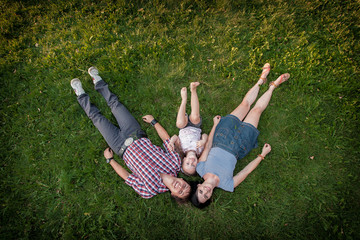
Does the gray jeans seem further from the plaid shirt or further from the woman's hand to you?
the woman's hand

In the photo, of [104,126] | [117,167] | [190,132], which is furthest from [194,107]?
[117,167]

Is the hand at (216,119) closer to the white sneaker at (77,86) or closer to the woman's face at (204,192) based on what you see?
the woman's face at (204,192)

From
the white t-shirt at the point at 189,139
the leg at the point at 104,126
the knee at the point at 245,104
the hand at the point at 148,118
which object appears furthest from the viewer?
the hand at the point at 148,118

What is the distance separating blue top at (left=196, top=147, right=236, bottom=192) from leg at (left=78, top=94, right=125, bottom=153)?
194cm

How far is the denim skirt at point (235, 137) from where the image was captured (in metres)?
3.83

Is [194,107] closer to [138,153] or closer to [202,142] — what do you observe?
[202,142]

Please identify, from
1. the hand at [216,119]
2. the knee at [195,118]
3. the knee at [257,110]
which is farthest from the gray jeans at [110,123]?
the knee at [257,110]

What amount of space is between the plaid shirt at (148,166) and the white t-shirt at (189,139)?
0.30m

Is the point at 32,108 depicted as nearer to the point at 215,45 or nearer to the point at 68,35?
the point at 68,35

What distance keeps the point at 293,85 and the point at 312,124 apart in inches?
44.5

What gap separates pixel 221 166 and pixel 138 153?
1814 mm

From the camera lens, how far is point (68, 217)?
400 centimetres

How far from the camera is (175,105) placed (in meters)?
4.79

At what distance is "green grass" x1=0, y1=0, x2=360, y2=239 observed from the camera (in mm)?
4023
